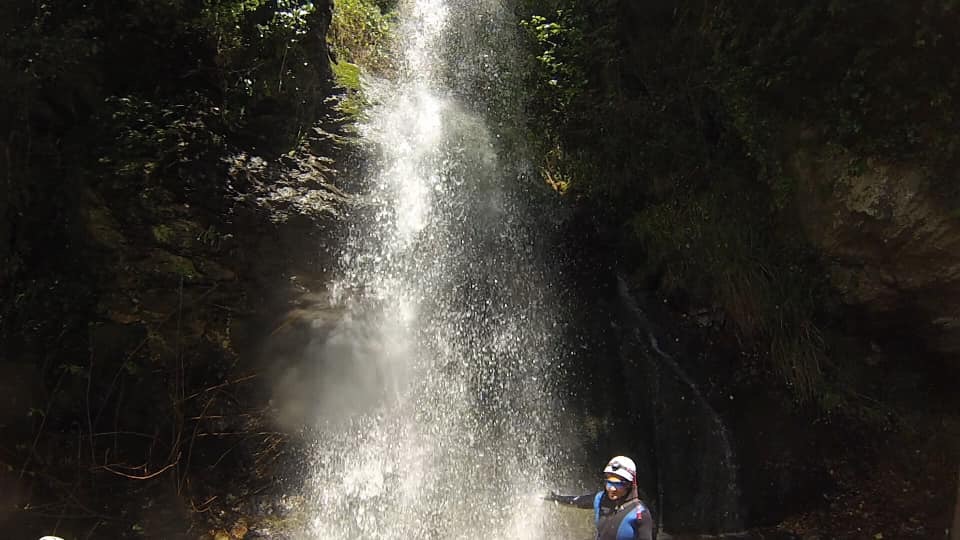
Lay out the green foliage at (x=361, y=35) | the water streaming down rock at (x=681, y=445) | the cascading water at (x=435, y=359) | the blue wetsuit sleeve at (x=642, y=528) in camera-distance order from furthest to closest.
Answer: the green foliage at (x=361, y=35), the water streaming down rock at (x=681, y=445), the cascading water at (x=435, y=359), the blue wetsuit sleeve at (x=642, y=528)

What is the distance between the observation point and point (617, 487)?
3443mm

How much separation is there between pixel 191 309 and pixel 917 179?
6705mm

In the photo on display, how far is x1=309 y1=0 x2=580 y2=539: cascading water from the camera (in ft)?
20.2

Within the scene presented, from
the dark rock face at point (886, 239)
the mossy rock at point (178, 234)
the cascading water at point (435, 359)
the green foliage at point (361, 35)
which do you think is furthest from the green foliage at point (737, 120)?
the mossy rock at point (178, 234)

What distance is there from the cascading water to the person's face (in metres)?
2.95

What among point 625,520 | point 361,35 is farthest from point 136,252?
point 625,520

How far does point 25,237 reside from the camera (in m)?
5.67

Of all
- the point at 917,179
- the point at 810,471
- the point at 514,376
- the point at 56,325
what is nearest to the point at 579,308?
the point at 514,376

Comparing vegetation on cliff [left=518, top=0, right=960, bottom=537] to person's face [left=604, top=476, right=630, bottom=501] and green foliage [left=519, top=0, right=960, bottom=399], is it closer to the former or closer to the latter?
green foliage [left=519, top=0, right=960, bottom=399]

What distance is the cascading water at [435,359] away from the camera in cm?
617

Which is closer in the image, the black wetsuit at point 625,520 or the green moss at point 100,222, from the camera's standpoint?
the black wetsuit at point 625,520

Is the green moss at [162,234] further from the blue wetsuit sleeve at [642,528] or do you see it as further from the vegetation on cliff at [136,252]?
the blue wetsuit sleeve at [642,528]

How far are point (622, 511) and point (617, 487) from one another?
13 centimetres

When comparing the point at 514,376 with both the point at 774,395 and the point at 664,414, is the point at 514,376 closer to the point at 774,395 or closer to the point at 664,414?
the point at 664,414
